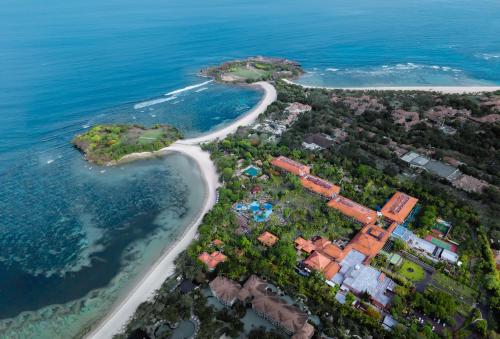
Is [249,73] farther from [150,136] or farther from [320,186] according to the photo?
[320,186]

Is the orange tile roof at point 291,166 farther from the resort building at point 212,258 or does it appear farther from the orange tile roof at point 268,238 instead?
the resort building at point 212,258

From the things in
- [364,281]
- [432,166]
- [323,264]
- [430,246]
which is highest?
[323,264]

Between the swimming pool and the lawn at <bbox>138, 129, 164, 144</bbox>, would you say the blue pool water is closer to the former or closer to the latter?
the swimming pool

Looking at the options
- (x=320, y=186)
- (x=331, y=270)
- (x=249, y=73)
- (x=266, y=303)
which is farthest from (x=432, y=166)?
(x=249, y=73)

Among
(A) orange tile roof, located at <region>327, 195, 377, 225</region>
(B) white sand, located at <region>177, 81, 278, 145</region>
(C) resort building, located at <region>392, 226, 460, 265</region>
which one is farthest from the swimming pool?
(C) resort building, located at <region>392, 226, 460, 265</region>

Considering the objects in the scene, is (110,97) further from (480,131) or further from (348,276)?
(480,131)

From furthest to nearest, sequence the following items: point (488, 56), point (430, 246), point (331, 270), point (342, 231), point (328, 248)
Result: point (488, 56) < point (342, 231) < point (430, 246) < point (328, 248) < point (331, 270)
